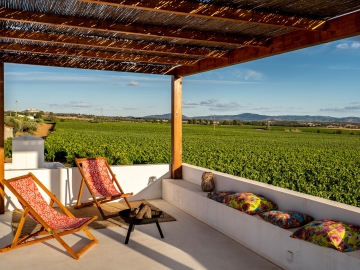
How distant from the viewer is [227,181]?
538cm

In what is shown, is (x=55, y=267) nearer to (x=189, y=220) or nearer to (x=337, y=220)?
(x=189, y=220)

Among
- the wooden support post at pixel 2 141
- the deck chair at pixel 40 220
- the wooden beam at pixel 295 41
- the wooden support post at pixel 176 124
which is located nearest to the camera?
the wooden beam at pixel 295 41

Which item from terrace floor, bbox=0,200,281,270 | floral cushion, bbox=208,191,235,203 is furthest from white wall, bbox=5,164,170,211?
floral cushion, bbox=208,191,235,203

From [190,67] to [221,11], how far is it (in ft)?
10.0

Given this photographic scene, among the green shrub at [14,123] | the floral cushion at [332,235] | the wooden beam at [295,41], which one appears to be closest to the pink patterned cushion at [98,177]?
the wooden beam at [295,41]

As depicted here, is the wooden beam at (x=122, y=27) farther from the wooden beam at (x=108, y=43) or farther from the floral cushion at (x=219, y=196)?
the floral cushion at (x=219, y=196)

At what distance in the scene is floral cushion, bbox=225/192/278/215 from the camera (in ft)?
13.9

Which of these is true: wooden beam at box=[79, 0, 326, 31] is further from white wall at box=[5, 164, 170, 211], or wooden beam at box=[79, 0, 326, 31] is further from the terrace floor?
white wall at box=[5, 164, 170, 211]

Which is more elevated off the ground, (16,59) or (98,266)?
(16,59)

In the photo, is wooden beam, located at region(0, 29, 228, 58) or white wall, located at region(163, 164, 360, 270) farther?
wooden beam, located at region(0, 29, 228, 58)

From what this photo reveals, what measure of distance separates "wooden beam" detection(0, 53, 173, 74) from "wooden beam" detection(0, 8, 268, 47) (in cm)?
213

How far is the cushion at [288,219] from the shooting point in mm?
3666

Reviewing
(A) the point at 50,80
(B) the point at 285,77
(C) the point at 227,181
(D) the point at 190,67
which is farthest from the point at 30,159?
(B) the point at 285,77

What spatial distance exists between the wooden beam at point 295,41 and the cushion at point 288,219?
1.72m
